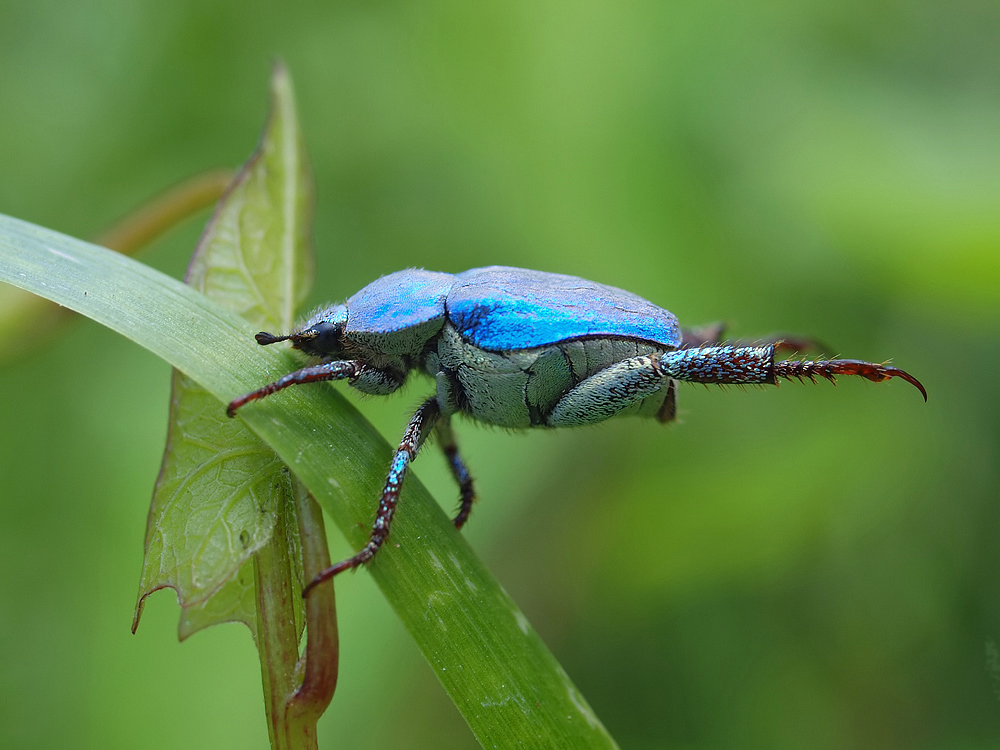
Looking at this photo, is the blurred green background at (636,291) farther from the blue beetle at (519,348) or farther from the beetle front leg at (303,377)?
the beetle front leg at (303,377)

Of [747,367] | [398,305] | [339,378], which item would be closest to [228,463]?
[339,378]

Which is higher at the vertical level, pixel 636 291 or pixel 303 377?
pixel 303 377

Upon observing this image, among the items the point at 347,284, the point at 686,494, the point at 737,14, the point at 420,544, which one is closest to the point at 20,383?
the point at 347,284

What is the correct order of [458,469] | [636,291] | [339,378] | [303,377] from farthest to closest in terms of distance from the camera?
1. [636,291]
2. [458,469]
3. [339,378]
4. [303,377]

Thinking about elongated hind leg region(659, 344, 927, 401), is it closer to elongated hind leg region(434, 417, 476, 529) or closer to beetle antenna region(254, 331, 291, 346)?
elongated hind leg region(434, 417, 476, 529)

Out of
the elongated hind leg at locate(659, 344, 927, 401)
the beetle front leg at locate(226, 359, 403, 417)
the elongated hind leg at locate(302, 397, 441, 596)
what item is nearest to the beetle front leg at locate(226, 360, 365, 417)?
the beetle front leg at locate(226, 359, 403, 417)

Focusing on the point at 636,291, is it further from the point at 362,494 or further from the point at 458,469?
the point at 362,494
